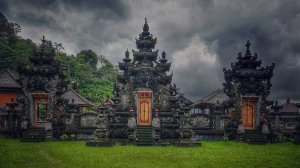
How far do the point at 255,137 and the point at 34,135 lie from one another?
1939 cm

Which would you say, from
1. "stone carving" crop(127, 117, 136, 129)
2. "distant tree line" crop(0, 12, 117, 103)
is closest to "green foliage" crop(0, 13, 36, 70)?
"distant tree line" crop(0, 12, 117, 103)

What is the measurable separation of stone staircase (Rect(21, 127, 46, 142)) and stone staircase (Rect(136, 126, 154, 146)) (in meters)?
8.36

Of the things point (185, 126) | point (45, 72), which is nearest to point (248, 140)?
point (185, 126)

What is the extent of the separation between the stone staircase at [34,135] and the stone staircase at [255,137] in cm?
1796

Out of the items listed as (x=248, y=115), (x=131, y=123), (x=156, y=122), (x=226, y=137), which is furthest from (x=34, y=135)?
(x=248, y=115)

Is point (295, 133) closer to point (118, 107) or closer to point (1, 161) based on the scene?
point (118, 107)

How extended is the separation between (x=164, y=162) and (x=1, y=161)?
7610 millimetres

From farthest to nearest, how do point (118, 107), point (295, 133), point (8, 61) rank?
point (8, 61) → point (118, 107) → point (295, 133)

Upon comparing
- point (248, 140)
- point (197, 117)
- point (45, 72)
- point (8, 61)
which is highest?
point (8, 61)

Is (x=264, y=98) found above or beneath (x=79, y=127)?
above

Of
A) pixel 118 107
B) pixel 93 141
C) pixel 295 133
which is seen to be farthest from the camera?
pixel 118 107

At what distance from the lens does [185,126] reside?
2567 centimetres

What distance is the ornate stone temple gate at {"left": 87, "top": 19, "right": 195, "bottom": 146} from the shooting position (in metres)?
26.6

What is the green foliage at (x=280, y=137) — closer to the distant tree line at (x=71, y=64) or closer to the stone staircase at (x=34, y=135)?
the stone staircase at (x=34, y=135)
